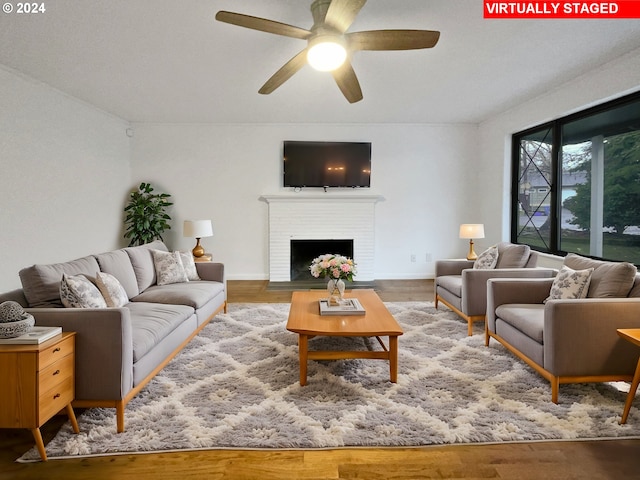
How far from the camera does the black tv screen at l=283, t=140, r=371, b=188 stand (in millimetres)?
6309

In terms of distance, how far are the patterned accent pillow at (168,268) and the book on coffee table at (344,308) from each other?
1678 mm

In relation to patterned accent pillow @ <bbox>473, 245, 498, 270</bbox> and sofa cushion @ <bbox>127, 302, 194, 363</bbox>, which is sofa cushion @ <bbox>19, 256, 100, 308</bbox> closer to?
sofa cushion @ <bbox>127, 302, 194, 363</bbox>

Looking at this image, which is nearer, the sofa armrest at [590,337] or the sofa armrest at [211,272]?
the sofa armrest at [590,337]

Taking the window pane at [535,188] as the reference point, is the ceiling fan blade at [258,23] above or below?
above

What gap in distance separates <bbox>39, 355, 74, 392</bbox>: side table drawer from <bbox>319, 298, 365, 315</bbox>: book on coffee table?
1678 mm

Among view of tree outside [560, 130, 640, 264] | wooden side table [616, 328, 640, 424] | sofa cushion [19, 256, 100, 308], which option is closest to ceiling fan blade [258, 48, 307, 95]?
sofa cushion [19, 256, 100, 308]

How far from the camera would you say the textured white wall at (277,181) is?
20.9 feet

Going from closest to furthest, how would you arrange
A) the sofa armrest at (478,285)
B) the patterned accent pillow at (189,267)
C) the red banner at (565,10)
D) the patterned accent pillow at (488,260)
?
the red banner at (565,10)
the sofa armrest at (478,285)
the patterned accent pillow at (488,260)
the patterned accent pillow at (189,267)

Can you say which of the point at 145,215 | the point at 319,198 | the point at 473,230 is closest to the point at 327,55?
the point at 473,230

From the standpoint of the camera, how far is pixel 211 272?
4.36 m

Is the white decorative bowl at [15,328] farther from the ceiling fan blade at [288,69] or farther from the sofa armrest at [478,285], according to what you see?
the sofa armrest at [478,285]

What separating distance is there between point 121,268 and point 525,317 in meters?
3.30

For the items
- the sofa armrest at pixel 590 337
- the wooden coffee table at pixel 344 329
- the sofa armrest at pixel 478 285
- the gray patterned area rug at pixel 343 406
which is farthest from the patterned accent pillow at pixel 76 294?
the sofa armrest at pixel 478 285

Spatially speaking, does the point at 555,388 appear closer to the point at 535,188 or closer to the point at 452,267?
the point at 452,267
